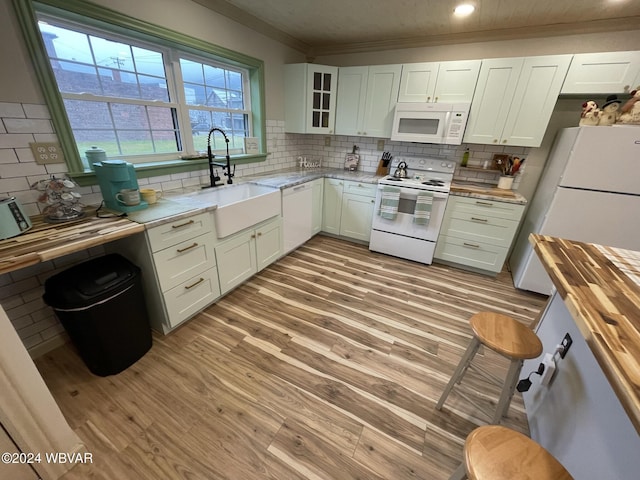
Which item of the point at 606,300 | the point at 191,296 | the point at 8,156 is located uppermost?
the point at 8,156

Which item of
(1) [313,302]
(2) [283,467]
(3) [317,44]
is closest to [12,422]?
(2) [283,467]

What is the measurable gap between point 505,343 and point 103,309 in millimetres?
2074

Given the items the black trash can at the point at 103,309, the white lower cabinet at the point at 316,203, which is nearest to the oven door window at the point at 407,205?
the white lower cabinet at the point at 316,203

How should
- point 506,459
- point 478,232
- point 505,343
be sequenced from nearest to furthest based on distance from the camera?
point 506,459
point 505,343
point 478,232

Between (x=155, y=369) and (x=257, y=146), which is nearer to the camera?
(x=155, y=369)

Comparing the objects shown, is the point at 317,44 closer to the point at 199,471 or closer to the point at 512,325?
the point at 512,325

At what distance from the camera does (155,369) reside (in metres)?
1.66

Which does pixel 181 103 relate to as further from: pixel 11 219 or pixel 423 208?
pixel 423 208

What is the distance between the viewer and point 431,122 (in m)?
2.91

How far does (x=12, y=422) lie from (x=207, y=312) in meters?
1.21

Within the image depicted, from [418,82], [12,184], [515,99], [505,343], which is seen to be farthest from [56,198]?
[515,99]

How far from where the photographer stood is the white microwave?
2.75 metres

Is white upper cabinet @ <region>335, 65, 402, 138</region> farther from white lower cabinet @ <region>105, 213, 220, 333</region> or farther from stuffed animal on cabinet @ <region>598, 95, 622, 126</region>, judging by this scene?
white lower cabinet @ <region>105, 213, 220, 333</region>

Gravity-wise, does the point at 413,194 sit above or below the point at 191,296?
above
